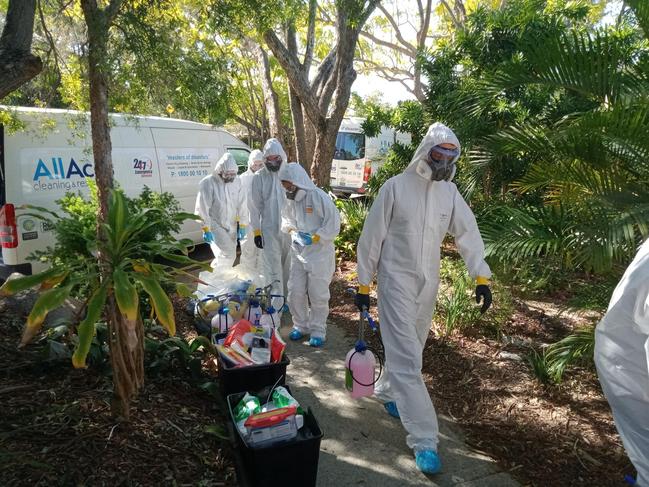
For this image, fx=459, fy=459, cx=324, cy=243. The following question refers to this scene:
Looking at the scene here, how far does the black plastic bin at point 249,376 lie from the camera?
297 cm

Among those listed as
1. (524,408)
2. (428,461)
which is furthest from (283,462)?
(524,408)

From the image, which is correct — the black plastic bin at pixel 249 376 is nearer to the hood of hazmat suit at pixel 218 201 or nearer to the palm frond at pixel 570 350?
the palm frond at pixel 570 350

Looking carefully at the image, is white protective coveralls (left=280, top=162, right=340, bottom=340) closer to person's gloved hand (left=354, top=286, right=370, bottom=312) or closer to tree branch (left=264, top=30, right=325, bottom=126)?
person's gloved hand (left=354, top=286, right=370, bottom=312)

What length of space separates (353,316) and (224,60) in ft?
9.90

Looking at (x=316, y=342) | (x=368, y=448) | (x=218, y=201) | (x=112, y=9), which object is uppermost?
(x=112, y=9)

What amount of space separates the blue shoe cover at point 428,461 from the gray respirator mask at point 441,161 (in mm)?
1735

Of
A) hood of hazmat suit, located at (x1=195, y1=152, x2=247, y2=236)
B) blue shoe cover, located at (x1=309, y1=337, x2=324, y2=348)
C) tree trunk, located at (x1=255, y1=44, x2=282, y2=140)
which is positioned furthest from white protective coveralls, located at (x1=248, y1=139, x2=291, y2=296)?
tree trunk, located at (x1=255, y1=44, x2=282, y2=140)

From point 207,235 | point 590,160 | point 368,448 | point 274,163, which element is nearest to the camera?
point 368,448

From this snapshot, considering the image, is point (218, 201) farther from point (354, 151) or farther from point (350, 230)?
point (354, 151)

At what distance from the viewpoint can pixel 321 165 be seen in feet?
26.0

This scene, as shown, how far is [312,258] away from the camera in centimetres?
456

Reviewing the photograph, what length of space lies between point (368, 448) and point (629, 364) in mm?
1615

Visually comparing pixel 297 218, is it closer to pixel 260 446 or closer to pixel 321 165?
pixel 260 446

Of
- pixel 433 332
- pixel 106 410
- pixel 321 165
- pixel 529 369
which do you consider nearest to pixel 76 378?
pixel 106 410
